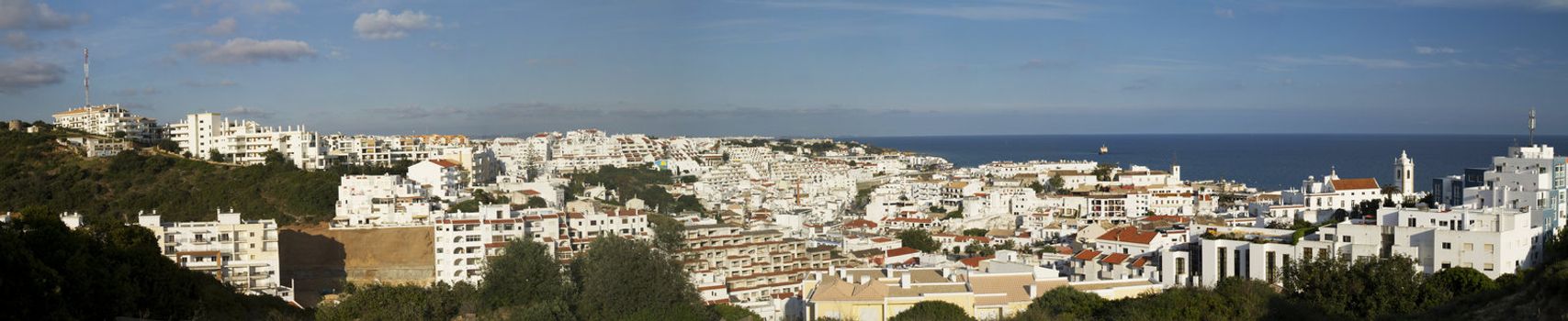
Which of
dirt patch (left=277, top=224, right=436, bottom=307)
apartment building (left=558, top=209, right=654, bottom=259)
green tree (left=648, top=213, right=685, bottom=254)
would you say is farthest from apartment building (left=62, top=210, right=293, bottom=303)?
green tree (left=648, top=213, right=685, bottom=254)

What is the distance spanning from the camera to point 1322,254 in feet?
49.4

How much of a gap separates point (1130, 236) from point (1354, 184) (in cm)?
1298

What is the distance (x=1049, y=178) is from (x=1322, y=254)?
2700 cm

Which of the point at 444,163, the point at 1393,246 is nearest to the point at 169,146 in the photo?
the point at 444,163

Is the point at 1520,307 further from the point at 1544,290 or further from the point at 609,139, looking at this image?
the point at 609,139

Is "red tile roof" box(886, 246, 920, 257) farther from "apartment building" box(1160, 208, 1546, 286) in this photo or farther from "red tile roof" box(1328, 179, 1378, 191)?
"red tile roof" box(1328, 179, 1378, 191)

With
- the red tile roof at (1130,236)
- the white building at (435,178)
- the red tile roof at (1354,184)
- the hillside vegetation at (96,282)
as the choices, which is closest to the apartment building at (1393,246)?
the red tile roof at (1130,236)

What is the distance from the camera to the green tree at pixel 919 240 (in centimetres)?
2494

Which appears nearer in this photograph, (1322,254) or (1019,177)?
(1322,254)

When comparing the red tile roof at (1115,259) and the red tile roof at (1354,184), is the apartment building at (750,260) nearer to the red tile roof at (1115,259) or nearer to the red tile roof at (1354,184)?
the red tile roof at (1115,259)

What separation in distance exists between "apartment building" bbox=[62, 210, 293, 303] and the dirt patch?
1147 millimetres

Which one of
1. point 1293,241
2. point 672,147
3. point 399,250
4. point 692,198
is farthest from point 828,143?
point 1293,241

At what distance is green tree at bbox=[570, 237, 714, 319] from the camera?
14.6m

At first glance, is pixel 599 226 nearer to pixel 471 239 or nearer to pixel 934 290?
pixel 471 239
